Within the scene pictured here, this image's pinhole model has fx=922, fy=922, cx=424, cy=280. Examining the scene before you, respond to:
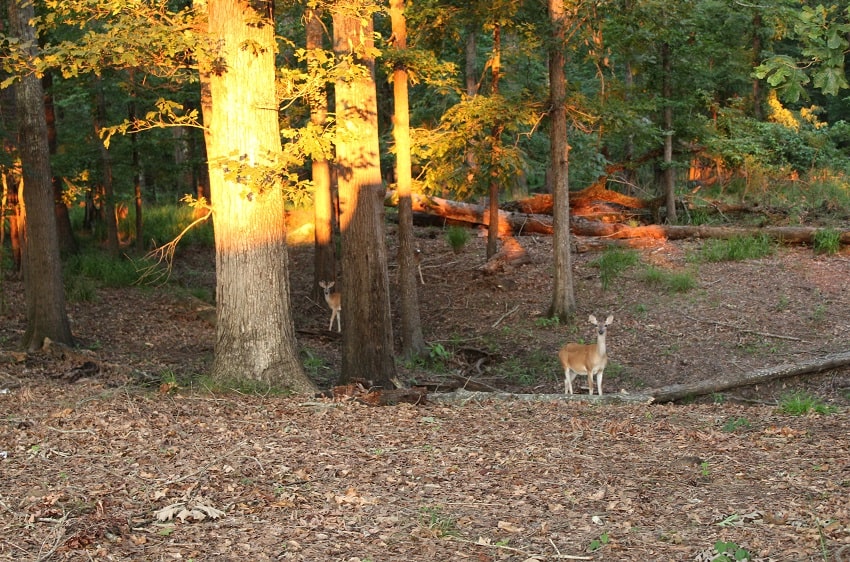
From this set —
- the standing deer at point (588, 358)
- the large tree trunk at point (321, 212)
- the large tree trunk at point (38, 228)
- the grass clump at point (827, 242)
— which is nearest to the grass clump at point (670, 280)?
the grass clump at point (827, 242)

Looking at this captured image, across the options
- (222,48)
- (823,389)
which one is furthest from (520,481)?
(823,389)

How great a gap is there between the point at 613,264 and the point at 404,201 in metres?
6.02

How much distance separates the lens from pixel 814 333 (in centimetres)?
1525

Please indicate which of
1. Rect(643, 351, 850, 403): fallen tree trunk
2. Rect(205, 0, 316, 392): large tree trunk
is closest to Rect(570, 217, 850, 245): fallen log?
Rect(643, 351, 850, 403): fallen tree trunk

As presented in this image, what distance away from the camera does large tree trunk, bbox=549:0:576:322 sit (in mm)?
15531

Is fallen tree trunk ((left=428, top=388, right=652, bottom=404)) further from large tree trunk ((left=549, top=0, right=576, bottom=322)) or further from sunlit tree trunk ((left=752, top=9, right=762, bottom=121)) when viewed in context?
sunlit tree trunk ((left=752, top=9, right=762, bottom=121))

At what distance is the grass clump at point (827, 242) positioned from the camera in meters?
19.1

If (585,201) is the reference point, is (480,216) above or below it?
below

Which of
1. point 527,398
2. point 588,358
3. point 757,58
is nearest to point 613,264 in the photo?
point 588,358

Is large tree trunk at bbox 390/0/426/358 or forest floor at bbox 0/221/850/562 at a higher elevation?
large tree trunk at bbox 390/0/426/358

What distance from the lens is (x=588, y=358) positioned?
12.7 m

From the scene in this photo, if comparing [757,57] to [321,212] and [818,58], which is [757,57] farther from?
[818,58]

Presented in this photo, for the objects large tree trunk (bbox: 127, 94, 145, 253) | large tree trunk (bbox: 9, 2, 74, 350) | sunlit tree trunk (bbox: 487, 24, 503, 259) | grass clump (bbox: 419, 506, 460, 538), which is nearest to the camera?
grass clump (bbox: 419, 506, 460, 538)

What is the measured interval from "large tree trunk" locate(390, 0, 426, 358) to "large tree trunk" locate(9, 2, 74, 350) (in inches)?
203
